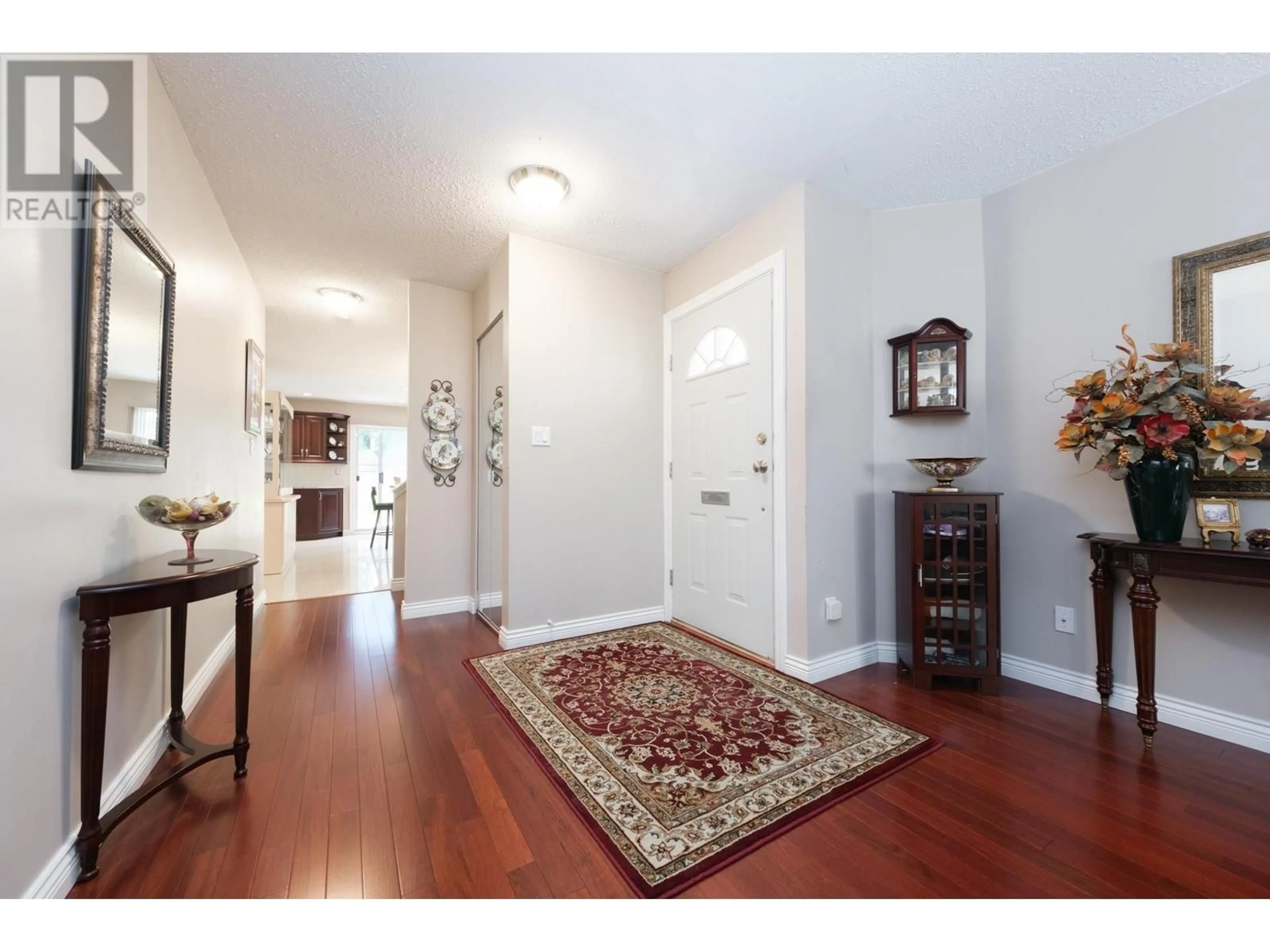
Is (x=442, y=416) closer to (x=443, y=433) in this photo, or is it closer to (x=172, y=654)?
(x=443, y=433)

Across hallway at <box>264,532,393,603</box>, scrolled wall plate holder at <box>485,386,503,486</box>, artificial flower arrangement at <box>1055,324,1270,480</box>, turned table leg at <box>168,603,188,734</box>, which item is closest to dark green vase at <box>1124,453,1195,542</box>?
artificial flower arrangement at <box>1055,324,1270,480</box>

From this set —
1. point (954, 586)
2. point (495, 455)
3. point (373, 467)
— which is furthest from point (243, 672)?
point (373, 467)

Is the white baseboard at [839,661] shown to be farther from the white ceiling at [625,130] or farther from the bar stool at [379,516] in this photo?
the bar stool at [379,516]

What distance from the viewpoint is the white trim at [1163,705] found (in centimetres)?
169

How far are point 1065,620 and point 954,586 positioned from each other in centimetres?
49

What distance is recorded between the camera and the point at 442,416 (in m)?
3.57

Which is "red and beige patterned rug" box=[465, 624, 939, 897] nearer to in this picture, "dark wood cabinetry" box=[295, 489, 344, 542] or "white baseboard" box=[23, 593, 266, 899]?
"white baseboard" box=[23, 593, 266, 899]

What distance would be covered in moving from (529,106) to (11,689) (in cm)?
221

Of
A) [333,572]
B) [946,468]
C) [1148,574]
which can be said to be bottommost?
[333,572]

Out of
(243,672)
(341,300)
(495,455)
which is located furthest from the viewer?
(341,300)

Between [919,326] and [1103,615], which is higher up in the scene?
[919,326]

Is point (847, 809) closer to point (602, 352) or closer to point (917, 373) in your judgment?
point (917, 373)
